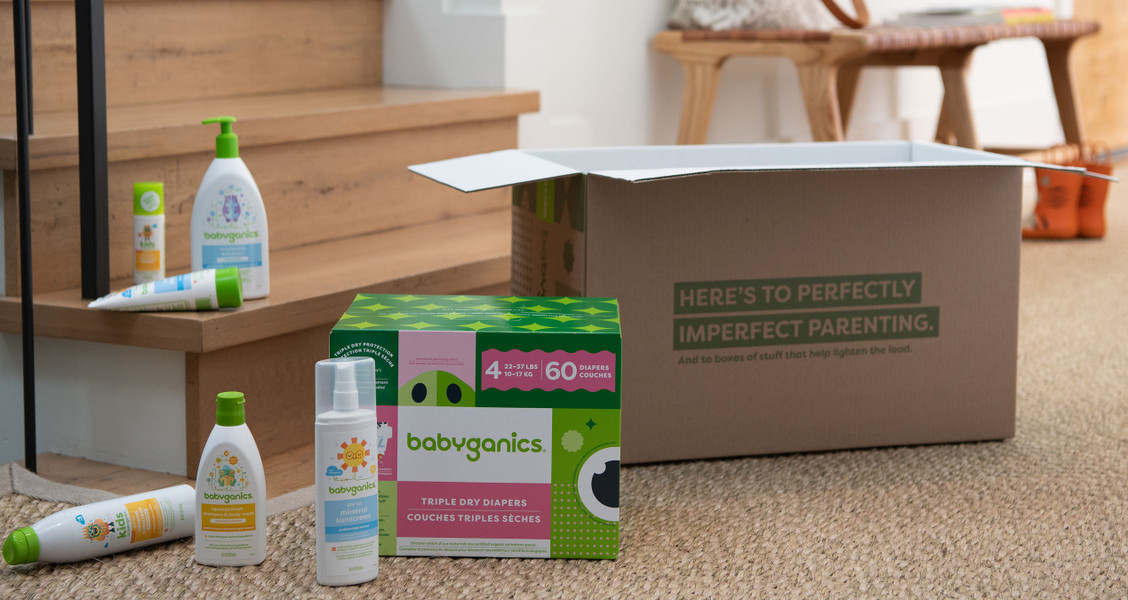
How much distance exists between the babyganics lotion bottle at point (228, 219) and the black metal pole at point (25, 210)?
169 mm

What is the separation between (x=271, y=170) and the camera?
155 cm

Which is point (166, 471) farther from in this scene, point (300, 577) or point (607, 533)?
point (607, 533)

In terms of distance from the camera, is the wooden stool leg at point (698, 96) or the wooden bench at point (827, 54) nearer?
the wooden bench at point (827, 54)

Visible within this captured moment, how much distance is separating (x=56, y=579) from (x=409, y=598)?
1.02ft

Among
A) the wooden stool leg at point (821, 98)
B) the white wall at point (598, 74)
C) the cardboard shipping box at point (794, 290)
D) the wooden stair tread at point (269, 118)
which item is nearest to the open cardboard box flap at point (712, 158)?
the cardboard shipping box at point (794, 290)

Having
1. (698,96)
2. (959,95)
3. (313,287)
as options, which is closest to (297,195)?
(313,287)

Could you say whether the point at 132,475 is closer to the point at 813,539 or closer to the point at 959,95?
the point at 813,539

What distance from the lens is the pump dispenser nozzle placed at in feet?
3.07

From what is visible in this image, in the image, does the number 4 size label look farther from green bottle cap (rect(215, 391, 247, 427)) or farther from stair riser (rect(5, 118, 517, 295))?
stair riser (rect(5, 118, 517, 295))

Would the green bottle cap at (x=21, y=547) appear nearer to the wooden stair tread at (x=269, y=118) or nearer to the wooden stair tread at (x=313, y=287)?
the wooden stair tread at (x=313, y=287)

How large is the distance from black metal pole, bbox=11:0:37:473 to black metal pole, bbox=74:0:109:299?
0.05 metres

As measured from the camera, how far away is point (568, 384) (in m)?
1.00

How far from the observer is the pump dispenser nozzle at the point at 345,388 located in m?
0.94

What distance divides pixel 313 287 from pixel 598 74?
1.16m
